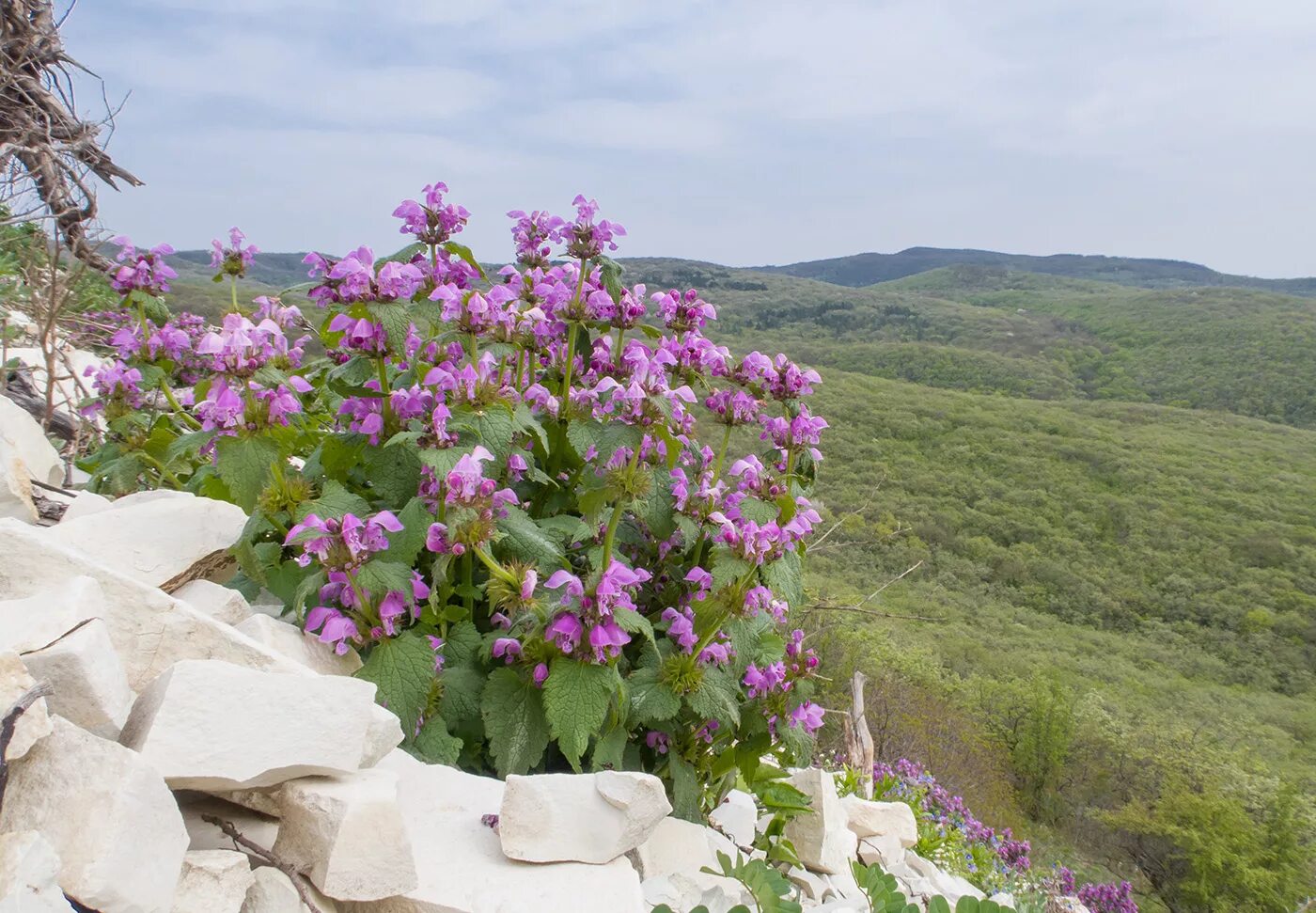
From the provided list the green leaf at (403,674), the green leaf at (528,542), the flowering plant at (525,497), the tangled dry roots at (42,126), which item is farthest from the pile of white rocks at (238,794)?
the tangled dry roots at (42,126)

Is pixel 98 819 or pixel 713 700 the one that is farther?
pixel 713 700

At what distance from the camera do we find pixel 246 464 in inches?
83.2

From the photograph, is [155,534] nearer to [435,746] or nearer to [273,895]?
[435,746]

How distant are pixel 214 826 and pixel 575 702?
0.79 meters

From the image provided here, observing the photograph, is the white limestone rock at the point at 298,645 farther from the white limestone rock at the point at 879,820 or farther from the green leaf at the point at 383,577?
the white limestone rock at the point at 879,820

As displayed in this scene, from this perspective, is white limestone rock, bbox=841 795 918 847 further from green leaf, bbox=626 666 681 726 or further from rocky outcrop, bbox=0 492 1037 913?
green leaf, bbox=626 666 681 726

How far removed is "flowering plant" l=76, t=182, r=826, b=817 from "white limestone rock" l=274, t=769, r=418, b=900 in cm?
43

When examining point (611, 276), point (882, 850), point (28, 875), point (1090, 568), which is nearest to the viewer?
point (28, 875)

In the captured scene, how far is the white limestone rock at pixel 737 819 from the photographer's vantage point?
8.93 feet

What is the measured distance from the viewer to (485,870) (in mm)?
1758

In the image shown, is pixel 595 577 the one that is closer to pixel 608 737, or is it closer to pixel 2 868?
pixel 608 737

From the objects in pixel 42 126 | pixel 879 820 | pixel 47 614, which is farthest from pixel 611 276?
pixel 42 126

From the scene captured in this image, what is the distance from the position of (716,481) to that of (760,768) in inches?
48.8

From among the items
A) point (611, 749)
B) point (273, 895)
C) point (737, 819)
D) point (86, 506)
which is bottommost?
point (737, 819)
